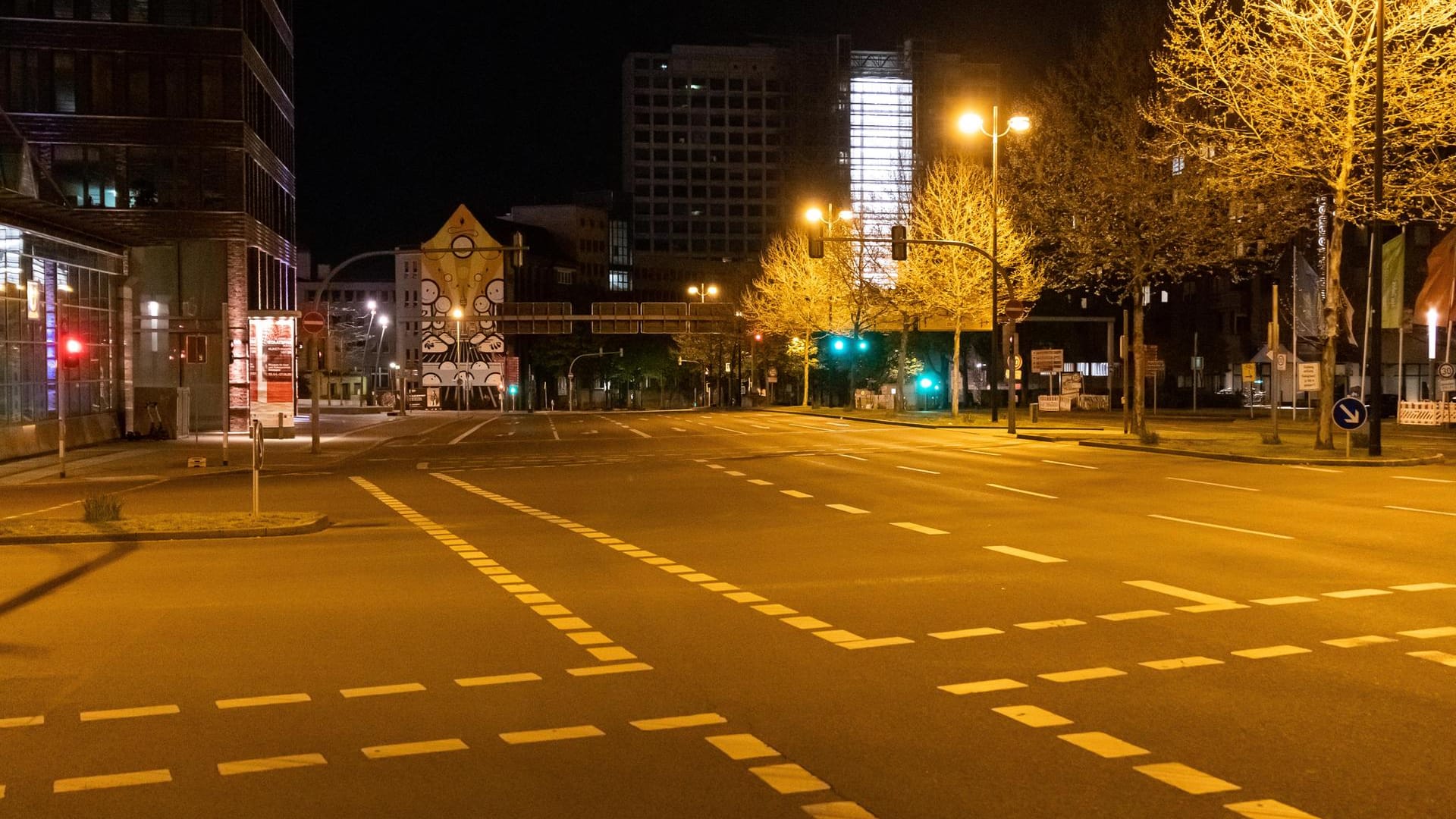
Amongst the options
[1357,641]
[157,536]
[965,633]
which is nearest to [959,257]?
[157,536]

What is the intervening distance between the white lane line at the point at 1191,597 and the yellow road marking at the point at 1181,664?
1.92 meters

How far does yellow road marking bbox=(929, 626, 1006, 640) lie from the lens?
9.80m

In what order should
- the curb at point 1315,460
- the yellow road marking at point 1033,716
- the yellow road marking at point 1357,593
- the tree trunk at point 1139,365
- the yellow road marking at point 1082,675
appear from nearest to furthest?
the yellow road marking at point 1033,716 < the yellow road marking at point 1082,675 < the yellow road marking at point 1357,593 < the curb at point 1315,460 < the tree trunk at point 1139,365

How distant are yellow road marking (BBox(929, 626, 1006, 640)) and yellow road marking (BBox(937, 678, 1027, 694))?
4.69ft

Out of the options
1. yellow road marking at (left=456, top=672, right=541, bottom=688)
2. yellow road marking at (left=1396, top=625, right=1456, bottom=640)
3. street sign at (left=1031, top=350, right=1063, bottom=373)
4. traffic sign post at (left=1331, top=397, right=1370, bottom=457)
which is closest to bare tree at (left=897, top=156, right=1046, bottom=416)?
street sign at (left=1031, top=350, right=1063, bottom=373)

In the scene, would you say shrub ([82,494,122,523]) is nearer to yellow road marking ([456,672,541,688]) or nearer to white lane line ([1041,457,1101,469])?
yellow road marking ([456,672,541,688])

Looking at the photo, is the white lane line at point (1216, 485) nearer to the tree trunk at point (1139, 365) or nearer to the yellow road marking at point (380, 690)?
the tree trunk at point (1139, 365)

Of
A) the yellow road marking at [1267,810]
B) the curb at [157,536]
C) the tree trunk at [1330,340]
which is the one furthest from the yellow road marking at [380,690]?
the tree trunk at [1330,340]

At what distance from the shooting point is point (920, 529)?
1722 centimetres

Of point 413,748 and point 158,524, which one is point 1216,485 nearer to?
point 158,524

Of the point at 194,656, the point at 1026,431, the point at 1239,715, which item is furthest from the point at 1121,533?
the point at 1026,431

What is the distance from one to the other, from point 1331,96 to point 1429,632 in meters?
25.5

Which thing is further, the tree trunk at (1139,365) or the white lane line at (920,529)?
the tree trunk at (1139,365)

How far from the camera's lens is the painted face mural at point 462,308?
120 meters
